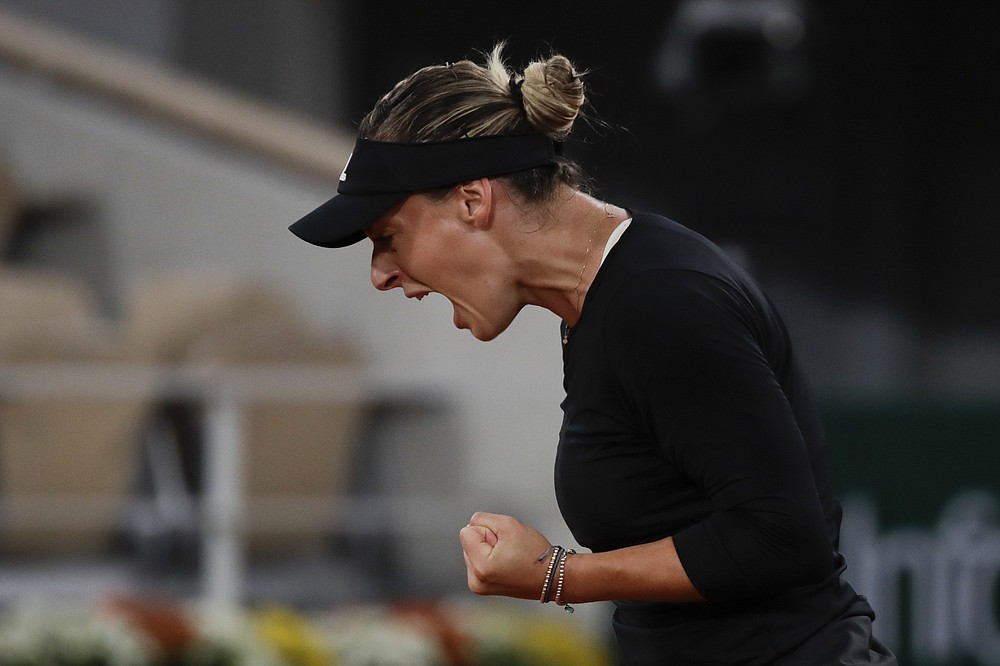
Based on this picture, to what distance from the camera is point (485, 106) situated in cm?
113

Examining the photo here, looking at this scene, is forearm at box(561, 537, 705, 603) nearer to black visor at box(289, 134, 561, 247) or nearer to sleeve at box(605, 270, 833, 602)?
sleeve at box(605, 270, 833, 602)

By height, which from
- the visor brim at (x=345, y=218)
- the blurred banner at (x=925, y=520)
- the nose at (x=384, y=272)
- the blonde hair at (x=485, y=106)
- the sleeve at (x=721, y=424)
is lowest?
the blurred banner at (x=925, y=520)

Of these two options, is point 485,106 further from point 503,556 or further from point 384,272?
point 503,556

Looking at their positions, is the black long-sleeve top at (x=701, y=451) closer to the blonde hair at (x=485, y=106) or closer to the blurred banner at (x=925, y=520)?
the blonde hair at (x=485, y=106)

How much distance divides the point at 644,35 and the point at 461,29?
0.78m

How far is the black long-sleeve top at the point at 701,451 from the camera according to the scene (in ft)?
3.43

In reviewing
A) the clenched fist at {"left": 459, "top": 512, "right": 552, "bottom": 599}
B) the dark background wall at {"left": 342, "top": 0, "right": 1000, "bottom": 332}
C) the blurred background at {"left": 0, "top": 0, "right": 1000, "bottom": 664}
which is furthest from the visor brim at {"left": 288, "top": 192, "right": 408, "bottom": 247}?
the dark background wall at {"left": 342, "top": 0, "right": 1000, "bottom": 332}

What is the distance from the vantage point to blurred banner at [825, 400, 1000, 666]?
3596 millimetres

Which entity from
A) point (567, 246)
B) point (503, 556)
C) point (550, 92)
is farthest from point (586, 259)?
point (503, 556)

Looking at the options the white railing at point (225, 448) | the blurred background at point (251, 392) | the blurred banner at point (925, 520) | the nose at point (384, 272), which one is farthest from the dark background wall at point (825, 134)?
the nose at point (384, 272)

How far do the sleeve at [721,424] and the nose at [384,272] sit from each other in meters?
0.20

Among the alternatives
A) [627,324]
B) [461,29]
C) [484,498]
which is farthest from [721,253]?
[461,29]

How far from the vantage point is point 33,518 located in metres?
3.26

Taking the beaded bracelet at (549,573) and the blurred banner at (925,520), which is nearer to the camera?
the beaded bracelet at (549,573)
